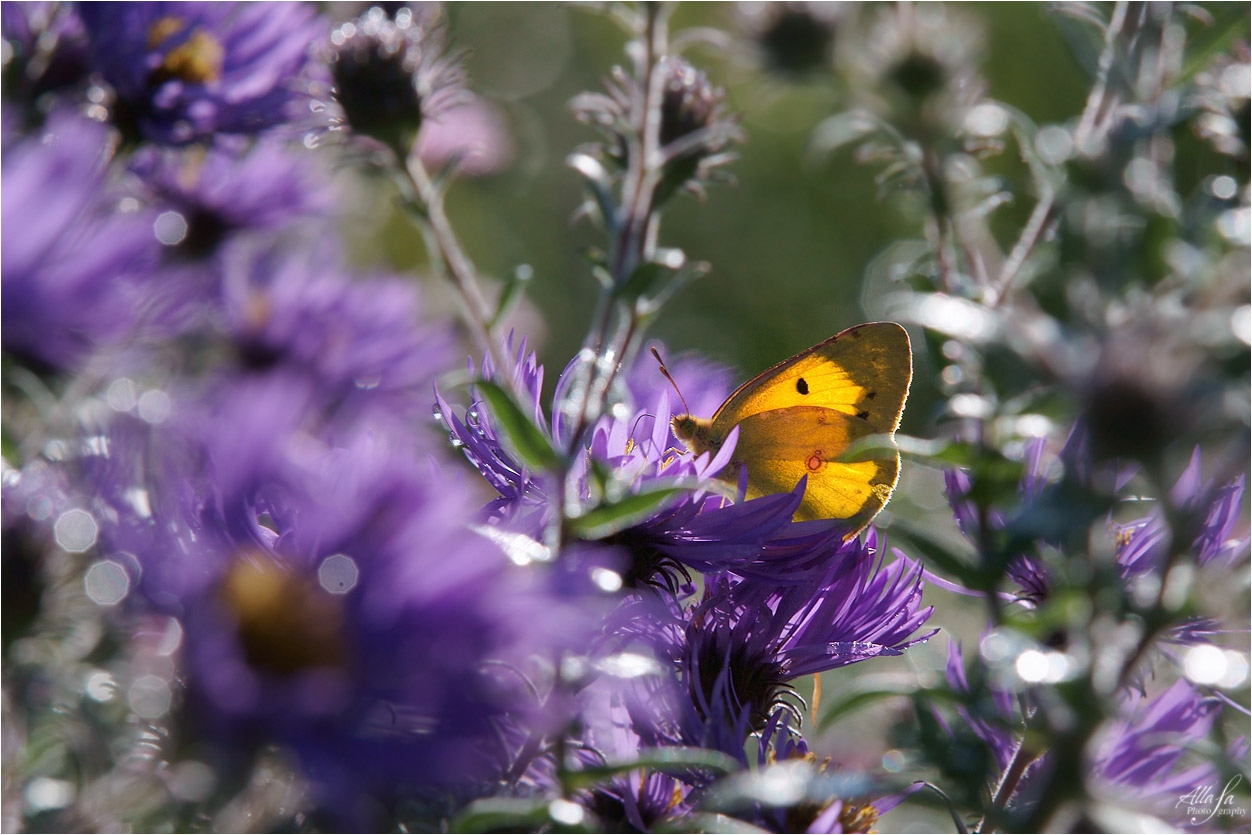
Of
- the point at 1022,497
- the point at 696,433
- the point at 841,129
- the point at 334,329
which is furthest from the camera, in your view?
the point at 334,329

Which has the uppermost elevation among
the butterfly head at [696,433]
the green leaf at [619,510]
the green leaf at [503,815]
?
the green leaf at [619,510]

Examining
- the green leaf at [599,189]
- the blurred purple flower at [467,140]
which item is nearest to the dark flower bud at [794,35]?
the green leaf at [599,189]

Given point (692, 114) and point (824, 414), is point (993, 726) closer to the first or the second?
point (824, 414)

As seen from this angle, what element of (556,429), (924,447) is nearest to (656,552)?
(556,429)

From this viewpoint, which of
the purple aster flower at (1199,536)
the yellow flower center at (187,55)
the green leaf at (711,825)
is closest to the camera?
the green leaf at (711,825)

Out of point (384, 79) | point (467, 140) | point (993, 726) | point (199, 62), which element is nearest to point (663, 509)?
point (993, 726)

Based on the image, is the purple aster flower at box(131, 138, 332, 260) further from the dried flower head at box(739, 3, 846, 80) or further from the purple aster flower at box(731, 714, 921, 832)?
the purple aster flower at box(731, 714, 921, 832)

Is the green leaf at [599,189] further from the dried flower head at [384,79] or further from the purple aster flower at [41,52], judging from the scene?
the purple aster flower at [41,52]

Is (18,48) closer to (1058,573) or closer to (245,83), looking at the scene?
(245,83)
